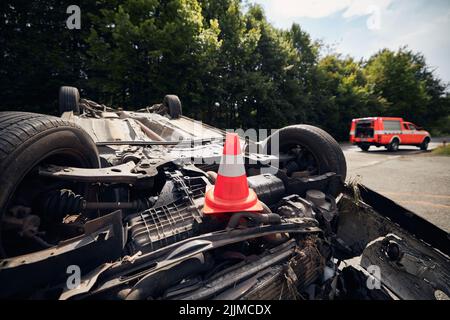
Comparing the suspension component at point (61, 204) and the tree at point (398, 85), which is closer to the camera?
the suspension component at point (61, 204)

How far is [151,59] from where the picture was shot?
1028cm

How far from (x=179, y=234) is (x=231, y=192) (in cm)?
47

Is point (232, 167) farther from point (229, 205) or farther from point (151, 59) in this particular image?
point (151, 59)

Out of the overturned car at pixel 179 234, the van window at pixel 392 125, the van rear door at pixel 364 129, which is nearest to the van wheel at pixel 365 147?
the van rear door at pixel 364 129

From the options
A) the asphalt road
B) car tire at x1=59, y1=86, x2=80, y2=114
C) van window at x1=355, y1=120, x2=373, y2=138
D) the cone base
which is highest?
van window at x1=355, y1=120, x2=373, y2=138

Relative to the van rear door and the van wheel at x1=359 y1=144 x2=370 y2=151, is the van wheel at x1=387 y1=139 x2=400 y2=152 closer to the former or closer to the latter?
the van wheel at x1=359 y1=144 x2=370 y2=151

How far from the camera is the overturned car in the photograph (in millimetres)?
1237

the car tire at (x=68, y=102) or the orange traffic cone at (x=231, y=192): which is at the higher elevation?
the car tire at (x=68, y=102)

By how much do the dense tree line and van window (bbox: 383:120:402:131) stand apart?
5.50 metres

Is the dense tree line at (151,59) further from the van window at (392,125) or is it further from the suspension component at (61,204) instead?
the suspension component at (61,204)

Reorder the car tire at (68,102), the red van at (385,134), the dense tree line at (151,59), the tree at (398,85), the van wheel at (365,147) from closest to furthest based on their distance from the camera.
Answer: the car tire at (68,102)
the dense tree line at (151,59)
the red van at (385,134)
the van wheel at (365,147)
the tree at (398,85)

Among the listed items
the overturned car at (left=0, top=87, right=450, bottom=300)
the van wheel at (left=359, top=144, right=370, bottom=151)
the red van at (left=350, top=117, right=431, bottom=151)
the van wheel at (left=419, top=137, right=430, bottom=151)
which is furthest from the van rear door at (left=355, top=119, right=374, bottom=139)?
the overturned car at (left=0, top=87, right=450, bottom=300)

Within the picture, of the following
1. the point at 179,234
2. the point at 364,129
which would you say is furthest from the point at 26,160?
the point at 364,129

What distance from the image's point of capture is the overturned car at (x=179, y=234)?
1237 mm
